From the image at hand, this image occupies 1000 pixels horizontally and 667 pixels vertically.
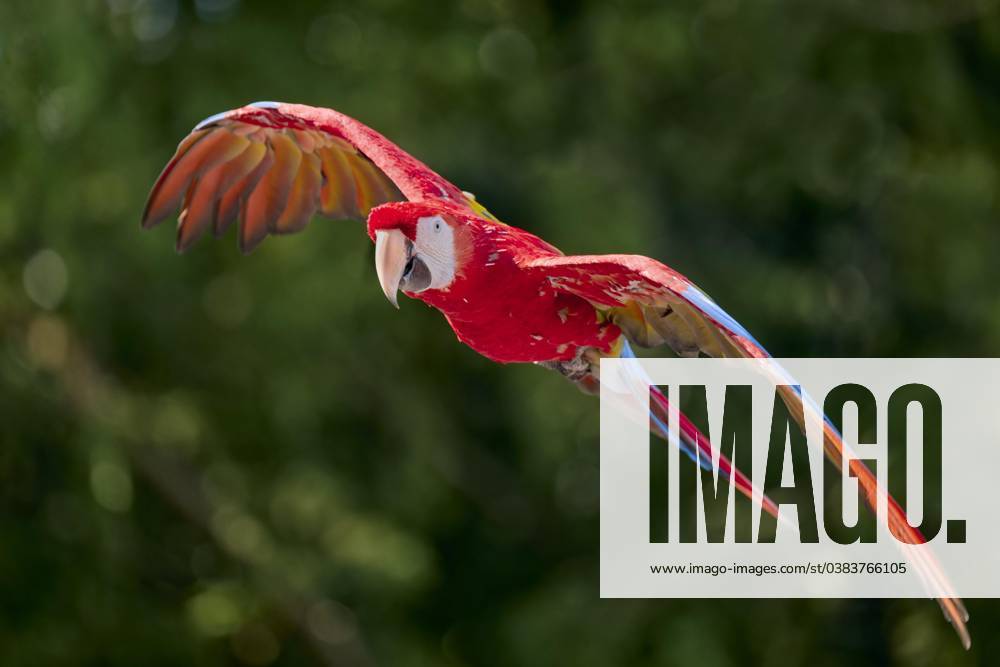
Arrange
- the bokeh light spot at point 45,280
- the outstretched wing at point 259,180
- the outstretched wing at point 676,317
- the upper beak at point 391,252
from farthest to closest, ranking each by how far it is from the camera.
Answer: the bokeh light spot at point 45,280
the outstretched wing at point 259,180
the upper beak at point 391,252
the outstretched wing at point 676,317

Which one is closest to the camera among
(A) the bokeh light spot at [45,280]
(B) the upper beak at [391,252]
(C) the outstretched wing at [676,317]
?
(C) the outstretched wing at [676,317]

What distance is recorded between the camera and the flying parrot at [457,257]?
A: 73.4 inches

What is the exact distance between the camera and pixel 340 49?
557 centimetres

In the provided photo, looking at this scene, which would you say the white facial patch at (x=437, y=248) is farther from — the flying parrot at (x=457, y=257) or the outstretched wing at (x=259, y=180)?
the outstretched wing at (x=259, y=180)

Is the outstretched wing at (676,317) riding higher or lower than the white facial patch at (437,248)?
lower

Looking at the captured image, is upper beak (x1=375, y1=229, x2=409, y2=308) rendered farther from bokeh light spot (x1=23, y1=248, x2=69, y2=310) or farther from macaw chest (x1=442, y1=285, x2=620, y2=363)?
bokeh light spot (x1=23, y1=248, x2=69, y2=310)

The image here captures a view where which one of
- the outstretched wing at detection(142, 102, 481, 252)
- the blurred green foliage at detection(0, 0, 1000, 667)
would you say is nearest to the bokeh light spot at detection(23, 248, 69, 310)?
the blurred green foliage at detection(0, 0, 1000, 667)

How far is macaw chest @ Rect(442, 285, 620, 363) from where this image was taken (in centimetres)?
202

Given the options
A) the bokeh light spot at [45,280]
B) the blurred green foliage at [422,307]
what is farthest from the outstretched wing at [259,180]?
the bokeh light spot at [45,280]

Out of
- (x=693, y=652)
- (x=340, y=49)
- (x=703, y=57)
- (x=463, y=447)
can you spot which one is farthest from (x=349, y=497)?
(x=703, y=57)

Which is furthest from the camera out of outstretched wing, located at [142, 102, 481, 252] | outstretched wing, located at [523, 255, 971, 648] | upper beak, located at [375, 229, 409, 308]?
outstretched wing, located at [142, 102, 481, 252]

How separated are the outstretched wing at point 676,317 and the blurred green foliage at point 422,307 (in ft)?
8.85

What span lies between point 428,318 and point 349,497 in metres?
0.79

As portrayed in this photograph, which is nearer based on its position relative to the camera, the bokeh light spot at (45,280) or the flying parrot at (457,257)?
the flying parrot at (457,257)
